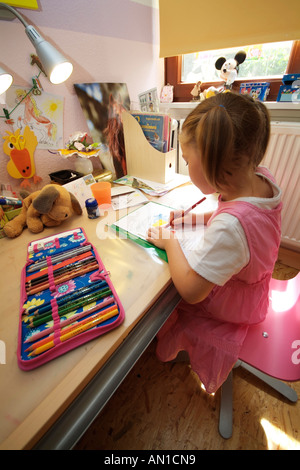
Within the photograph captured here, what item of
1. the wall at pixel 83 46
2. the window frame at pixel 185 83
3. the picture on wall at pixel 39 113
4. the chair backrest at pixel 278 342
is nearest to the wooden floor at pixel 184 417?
the chair backrest at pixel 278 342

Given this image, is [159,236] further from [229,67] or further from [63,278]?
[229,67]

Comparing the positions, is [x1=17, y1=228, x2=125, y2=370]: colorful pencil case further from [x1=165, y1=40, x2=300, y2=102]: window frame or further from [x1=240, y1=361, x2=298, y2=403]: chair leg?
[x1=165, y1=40, x2=300, y2=102]: window frame

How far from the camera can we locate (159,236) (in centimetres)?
64

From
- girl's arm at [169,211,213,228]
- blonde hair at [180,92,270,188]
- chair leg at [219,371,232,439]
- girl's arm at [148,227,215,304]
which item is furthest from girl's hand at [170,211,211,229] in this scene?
chair leg at [219,371,232,439]

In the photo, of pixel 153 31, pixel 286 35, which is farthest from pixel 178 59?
pixel 286 35

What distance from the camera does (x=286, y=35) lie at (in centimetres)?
94

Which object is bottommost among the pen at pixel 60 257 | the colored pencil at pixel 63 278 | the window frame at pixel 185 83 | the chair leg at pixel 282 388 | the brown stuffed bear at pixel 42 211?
the chair leg at pixel 282 388

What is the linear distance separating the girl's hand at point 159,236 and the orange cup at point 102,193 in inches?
10.8

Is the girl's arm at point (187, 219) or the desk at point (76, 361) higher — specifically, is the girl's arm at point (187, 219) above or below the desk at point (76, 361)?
above

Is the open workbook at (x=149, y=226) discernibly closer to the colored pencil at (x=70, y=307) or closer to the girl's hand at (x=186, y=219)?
the girl's hand at (x=186, y=219)

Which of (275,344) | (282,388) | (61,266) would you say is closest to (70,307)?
(61,266)

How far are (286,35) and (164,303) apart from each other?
123 cm

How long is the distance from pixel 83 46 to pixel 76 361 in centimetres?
111

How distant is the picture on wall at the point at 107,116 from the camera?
3.06 ft
